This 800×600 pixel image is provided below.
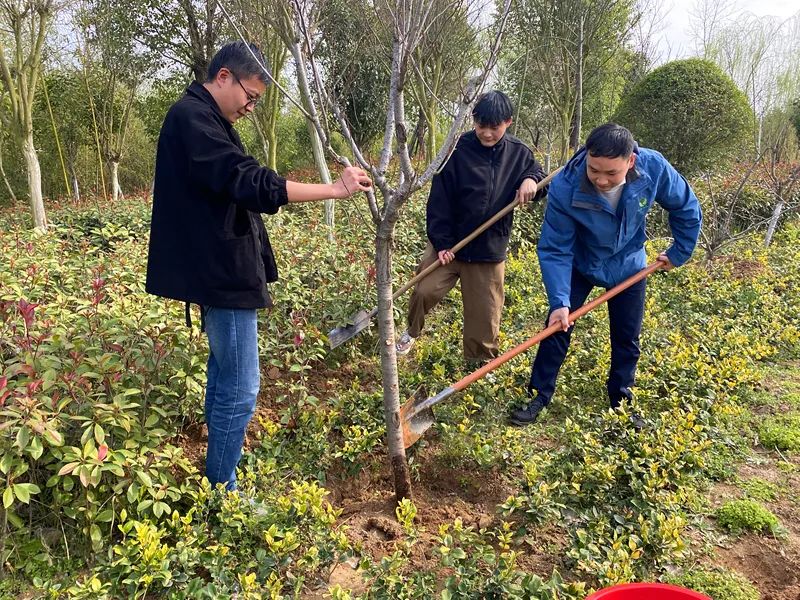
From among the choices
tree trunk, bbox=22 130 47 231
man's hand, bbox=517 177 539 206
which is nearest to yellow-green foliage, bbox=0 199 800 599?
man's hand, bbox=517 177 539 206

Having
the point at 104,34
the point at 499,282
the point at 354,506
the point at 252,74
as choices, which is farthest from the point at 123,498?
the point at 104,34

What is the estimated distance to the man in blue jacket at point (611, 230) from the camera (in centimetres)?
257

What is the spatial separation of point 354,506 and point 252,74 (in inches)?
72.8

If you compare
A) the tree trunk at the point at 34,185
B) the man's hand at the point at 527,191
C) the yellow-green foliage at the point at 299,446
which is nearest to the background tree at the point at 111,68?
the tree trunk at the point at 34,185

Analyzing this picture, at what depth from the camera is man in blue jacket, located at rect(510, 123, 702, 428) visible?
2572 millimetres

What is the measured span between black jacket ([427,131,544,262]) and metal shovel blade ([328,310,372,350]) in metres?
0.65

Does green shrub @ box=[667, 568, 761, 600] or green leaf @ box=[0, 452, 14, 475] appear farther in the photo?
green shrub @ box=[667, 568, 761, 600]

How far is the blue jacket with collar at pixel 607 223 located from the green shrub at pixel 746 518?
1.16 m

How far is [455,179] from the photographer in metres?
3.32

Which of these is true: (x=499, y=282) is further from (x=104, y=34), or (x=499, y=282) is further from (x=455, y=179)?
(x=104, y=34)

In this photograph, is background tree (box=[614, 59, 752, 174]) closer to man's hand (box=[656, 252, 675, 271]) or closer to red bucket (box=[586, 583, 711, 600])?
man's hand (box=[656, 252, 675, 271])

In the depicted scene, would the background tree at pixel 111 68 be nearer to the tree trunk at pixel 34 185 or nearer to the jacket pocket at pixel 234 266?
the tree trunk at pixel 34 185

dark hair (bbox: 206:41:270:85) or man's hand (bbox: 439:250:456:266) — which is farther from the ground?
dark hair (bbox: 206:41:270:85)

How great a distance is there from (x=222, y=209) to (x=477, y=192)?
1741 millimetres
